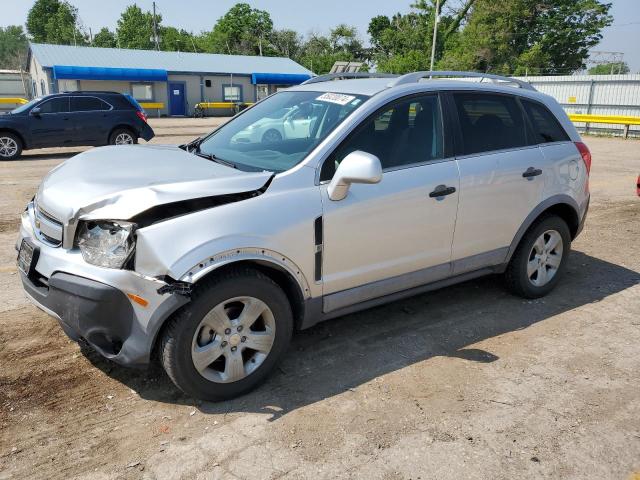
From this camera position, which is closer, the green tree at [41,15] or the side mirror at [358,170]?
the side mirror at [358,170]

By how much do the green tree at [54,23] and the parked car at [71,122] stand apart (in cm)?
8508

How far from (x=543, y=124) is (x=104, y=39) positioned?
354ft

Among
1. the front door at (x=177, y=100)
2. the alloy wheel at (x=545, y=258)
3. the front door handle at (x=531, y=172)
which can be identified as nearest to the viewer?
the front door handle at (x=531, y=172)

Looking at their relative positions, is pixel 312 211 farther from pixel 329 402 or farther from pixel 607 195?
pixel 607 195

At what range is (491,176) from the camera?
4172 millimetres

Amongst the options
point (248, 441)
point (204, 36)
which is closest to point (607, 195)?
point (248, 441)

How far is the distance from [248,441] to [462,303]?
8.42 ft

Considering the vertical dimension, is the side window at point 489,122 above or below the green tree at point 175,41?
below

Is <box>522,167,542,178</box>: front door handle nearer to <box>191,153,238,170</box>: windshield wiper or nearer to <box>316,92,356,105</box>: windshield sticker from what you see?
<box>316,92,356,105</box>: windshield sticker

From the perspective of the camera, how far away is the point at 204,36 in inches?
3669

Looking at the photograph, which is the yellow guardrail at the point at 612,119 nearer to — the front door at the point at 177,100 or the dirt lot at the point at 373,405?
the dirt lot at the point at 373,405

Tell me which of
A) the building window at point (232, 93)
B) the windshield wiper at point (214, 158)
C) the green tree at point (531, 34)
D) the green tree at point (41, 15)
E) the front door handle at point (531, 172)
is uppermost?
the green tree at point (41, 15)

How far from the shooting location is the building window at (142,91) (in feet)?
129

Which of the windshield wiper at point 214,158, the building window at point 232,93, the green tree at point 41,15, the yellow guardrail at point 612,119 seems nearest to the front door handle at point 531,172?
the windshield wiper at point 214,158
